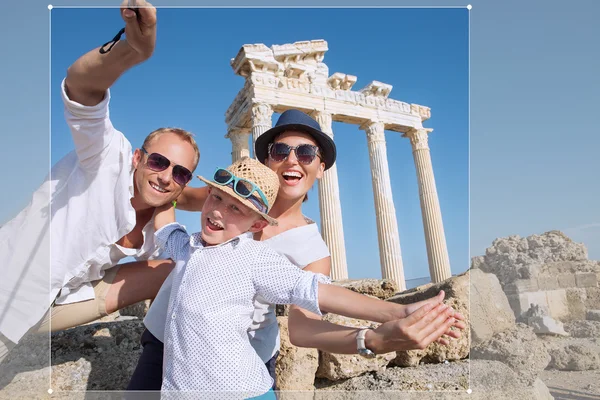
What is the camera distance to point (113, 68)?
2.11 m

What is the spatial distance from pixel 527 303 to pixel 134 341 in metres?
7.16

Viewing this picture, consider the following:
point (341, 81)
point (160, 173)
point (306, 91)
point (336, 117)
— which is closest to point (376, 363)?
point (160, 173)

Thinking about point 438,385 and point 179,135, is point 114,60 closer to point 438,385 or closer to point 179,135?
point 179,135

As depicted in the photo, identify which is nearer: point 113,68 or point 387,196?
point 113,68

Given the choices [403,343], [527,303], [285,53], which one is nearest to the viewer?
[403,343]

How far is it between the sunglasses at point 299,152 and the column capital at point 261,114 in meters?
13.9

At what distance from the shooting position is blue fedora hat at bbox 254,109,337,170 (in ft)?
10.5

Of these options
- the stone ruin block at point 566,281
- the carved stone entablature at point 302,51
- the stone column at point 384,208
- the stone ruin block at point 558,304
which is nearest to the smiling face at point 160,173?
the stone ruin block at point 558,304

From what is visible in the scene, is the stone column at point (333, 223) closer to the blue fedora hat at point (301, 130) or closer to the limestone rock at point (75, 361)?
the limestone rock at point (75, 361)

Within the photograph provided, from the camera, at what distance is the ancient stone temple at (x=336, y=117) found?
17391 mm

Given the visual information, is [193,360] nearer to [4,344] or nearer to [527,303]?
[4,344]

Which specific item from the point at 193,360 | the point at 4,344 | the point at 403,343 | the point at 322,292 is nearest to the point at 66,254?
the point at 4,344

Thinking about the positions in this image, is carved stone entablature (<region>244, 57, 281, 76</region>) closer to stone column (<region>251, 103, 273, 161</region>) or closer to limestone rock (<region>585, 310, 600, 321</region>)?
stone column (<region>251, 103, 273, 161</region>)

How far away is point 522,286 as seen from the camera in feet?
28.0
